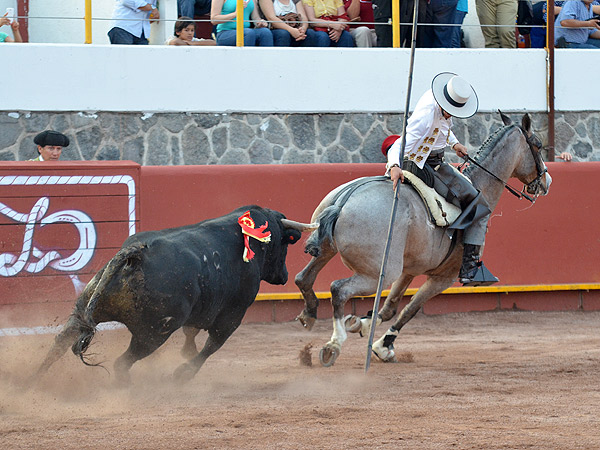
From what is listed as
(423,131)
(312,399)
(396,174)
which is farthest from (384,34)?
(312,399)

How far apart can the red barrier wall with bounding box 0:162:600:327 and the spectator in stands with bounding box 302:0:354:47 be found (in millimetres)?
2019

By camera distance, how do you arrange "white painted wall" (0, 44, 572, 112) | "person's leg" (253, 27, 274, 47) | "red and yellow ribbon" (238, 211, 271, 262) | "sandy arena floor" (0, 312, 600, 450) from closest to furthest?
1. "sandy arena floor" (0, 312, 600, 450)
2. "red and yellow ribbon" (238, 211, 271, 262)
3. "white painted wall" (0, 44, 572, 112)
4. "person's leg" (253, 27, 274, 47)

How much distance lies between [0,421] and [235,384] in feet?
6.02

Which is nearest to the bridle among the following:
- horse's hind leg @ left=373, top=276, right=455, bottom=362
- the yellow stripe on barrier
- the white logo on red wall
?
horse's hind leg @ left=373, top=276, right=455, bottom=362

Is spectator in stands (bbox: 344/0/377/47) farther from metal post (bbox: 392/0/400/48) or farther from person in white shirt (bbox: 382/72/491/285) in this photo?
person in white shirt (bbox: 382/72/491/285)

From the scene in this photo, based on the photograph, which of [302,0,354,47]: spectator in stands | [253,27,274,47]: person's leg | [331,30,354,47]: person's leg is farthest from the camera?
[331,30,354,47]: person's leg

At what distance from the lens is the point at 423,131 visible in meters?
6.60

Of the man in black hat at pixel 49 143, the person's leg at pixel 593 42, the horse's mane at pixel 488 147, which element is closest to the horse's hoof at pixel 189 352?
the horse's mane at pixel 488 147

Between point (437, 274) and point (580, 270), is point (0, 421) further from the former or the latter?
point (580, 270)

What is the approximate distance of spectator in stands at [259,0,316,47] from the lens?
10.3 meters

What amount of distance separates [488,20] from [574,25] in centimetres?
111

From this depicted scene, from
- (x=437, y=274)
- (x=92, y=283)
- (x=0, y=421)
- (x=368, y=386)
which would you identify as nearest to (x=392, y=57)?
(x=437, y=274)

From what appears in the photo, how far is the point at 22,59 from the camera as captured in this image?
9.33 meters

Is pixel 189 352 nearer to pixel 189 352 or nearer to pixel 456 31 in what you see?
pixel 189 352
